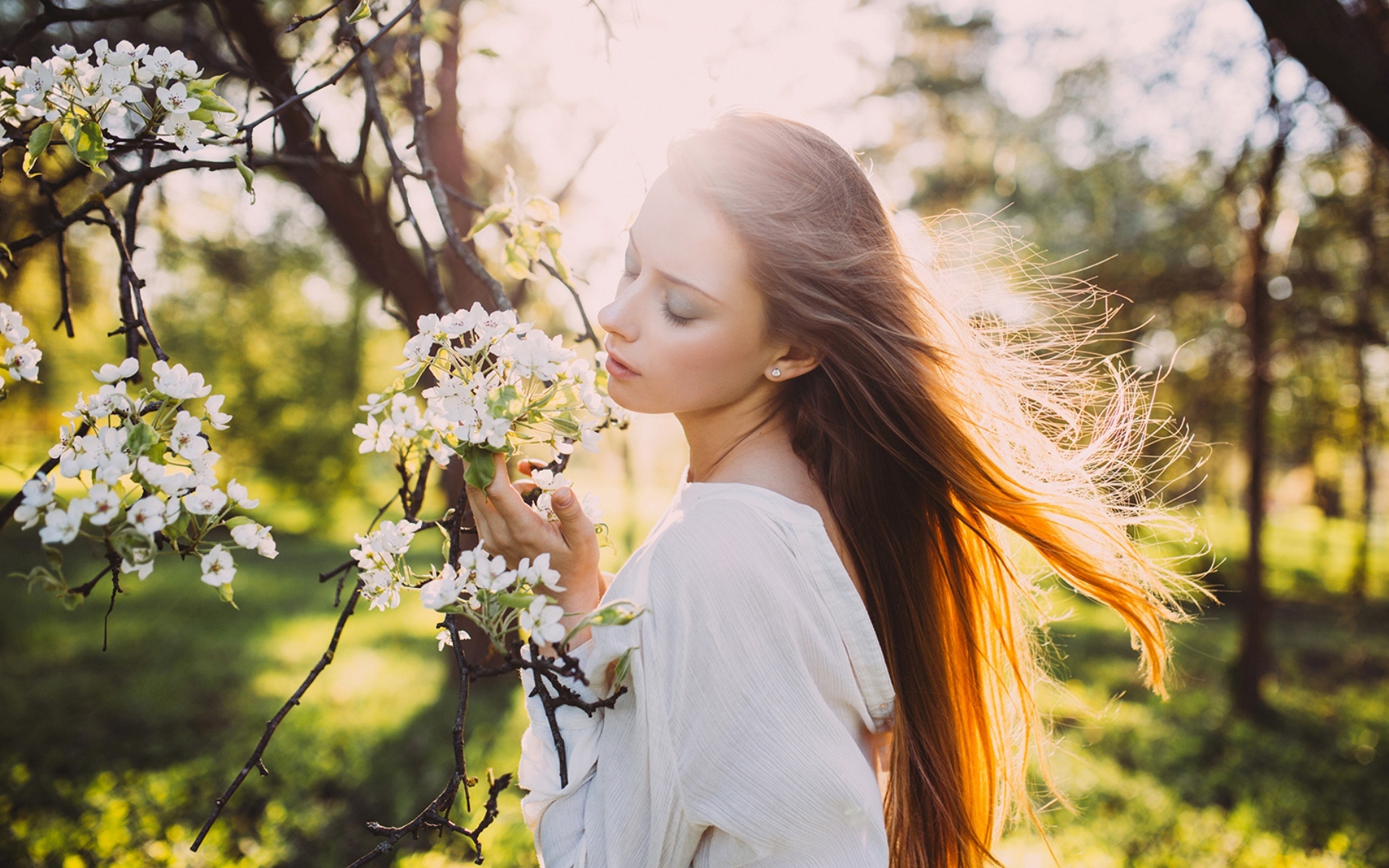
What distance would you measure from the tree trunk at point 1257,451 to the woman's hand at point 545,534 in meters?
6.83

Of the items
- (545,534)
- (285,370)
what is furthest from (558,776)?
(285,370)

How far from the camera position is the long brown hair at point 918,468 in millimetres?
1656

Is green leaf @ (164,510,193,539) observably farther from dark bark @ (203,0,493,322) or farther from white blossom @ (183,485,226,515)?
dark bark @ (203,0,493,322)

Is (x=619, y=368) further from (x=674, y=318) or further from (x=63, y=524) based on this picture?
(x=63, y=524)

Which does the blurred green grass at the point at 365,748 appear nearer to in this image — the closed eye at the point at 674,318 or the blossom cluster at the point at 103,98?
the closed eye at the point at 674,318

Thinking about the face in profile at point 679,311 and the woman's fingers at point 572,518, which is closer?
the woman's fingers at point 572,518

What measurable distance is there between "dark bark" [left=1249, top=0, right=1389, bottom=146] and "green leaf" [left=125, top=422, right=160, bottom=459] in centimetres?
282

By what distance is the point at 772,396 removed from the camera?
1.80m

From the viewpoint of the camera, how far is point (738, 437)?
70.3 inches

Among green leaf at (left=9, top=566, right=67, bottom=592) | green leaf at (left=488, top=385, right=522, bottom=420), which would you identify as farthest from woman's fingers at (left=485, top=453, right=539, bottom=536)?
green leaf at (left=9, top=566, right=67, bottom=592)

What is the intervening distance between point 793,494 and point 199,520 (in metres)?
1.07

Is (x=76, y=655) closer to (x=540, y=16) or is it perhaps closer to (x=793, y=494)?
(x=540, y=16)

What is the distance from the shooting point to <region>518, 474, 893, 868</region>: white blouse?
1354 mm

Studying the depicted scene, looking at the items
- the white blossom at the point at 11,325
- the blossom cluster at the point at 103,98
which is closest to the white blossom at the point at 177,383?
the white blossom at the point at 11,325
